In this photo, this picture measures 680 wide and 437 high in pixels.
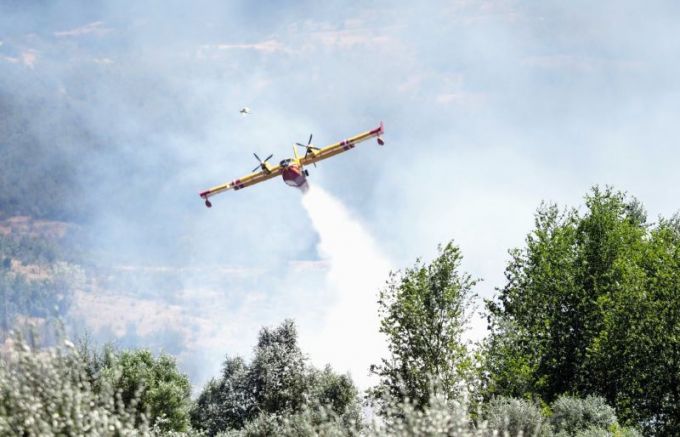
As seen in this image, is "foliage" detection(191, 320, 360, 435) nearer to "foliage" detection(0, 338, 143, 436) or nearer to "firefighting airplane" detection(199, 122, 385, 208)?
"firefighting airplane" detection(199, 122, 385, 208)

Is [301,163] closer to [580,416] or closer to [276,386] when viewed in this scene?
[276,386]

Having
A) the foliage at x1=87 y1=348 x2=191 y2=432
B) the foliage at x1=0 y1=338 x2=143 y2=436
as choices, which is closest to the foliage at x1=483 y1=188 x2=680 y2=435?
the foliage at x1=87 y1=348 x2=191 y2=432

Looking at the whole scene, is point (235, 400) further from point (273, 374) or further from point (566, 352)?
point (566, 352)

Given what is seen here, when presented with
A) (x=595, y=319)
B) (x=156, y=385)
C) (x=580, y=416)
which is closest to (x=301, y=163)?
(x=156, y=385)

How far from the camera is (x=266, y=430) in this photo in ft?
235

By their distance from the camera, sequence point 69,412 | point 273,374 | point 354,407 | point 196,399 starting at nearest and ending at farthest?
point 69,412, point 354,407, point 273,374, point 196,399

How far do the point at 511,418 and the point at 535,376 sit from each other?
24637 mm

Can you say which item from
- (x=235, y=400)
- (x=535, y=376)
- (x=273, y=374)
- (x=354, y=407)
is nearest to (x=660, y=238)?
(x=535, y=376)

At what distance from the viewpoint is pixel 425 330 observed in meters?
59.9

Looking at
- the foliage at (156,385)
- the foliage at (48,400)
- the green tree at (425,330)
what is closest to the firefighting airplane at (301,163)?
the foliage at (156,385)

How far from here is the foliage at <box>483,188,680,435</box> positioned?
67.8 meters

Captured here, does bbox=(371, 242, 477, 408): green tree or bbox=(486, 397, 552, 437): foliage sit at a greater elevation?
bbox=(371, 242, 477, 408): green tree

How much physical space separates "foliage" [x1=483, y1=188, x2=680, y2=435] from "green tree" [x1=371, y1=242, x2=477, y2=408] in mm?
6392

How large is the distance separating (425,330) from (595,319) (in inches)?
985
